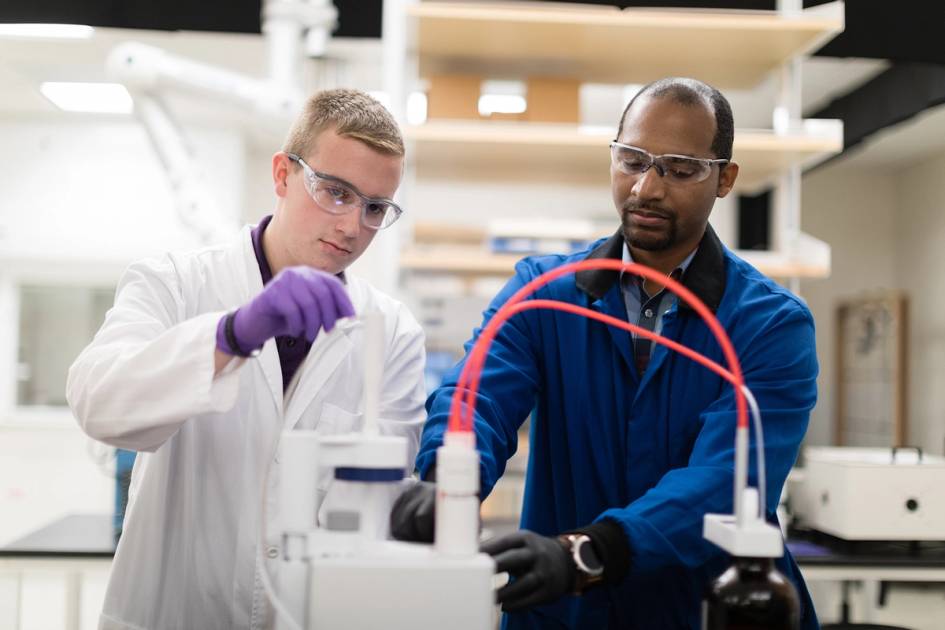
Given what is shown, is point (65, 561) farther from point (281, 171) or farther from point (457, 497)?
point (457, 497)

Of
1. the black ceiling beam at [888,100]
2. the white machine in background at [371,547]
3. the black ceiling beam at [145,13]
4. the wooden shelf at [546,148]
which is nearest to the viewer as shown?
the white machine in background at [371,547]

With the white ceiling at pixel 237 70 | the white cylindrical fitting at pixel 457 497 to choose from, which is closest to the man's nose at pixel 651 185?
the white cylindrical fitting at pixel 457 497

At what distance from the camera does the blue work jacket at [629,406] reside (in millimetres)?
1210

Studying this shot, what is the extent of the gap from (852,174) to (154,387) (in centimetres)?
677

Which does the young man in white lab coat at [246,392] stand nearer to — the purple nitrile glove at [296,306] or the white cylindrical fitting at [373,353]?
the purple nitrile glove at [296,306]

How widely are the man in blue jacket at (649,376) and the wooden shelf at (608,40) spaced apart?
1482 mm

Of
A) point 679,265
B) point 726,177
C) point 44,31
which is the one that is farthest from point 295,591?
point 44,31

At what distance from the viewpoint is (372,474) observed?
816mm

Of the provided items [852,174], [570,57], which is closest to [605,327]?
[570,57]

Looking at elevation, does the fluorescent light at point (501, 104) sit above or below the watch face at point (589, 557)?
above

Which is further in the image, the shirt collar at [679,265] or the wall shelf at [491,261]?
the wall shelf at [491,261]

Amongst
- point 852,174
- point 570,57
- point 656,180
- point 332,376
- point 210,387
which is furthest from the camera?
point 852,174

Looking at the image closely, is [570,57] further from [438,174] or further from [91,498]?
[91,498]

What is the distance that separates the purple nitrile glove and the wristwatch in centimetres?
35
